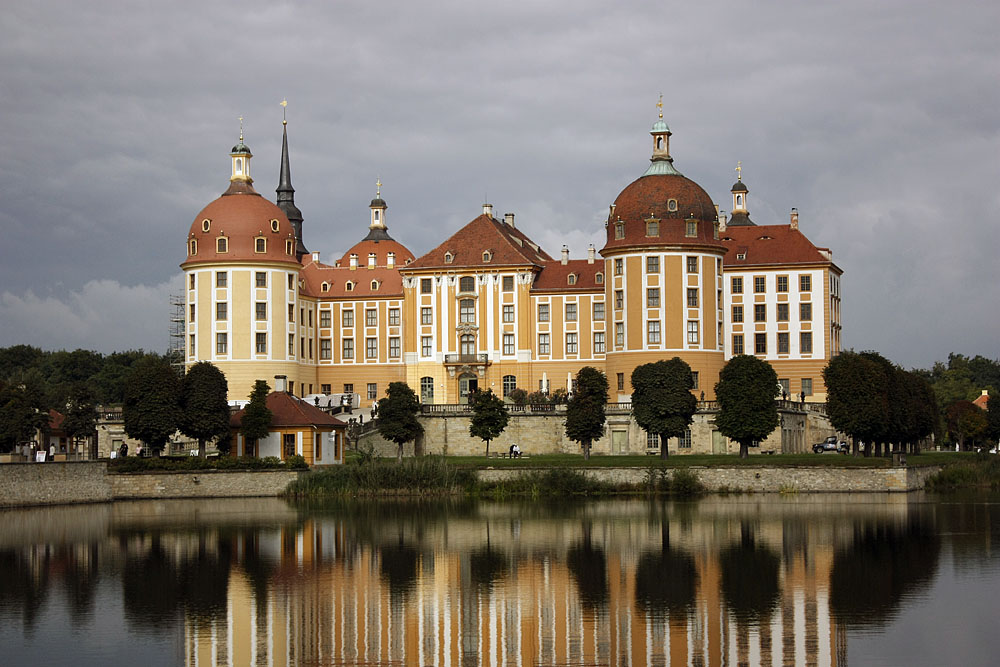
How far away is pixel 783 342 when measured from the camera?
83250 mm

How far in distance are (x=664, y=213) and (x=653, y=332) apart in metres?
6.61

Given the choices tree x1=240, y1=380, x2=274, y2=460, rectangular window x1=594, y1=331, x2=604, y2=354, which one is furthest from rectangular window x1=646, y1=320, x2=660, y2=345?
tree x1=240, y1=380, x2=274, y2=460

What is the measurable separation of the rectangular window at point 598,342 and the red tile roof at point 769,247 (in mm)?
8573

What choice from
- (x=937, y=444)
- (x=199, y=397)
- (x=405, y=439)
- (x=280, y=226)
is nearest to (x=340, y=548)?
(x=199, y=397)

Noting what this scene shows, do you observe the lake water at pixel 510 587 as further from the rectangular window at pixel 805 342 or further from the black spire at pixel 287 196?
the black spire at pixel 287 196

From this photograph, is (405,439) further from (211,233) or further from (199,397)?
(211,233)

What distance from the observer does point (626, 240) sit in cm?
7919

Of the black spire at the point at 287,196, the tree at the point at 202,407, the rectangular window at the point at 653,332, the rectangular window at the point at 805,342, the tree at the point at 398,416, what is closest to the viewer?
the tree at the point at 202,407

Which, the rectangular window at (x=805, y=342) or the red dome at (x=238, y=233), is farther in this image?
the red dome at (x=238, y=233)

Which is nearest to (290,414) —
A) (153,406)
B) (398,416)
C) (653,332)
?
(398,416)

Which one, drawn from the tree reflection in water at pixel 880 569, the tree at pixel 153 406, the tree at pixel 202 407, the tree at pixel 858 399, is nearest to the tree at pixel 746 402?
the tree at pixel 858 399

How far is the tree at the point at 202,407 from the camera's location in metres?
62.0

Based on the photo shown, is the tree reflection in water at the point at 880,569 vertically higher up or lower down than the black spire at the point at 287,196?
lower down

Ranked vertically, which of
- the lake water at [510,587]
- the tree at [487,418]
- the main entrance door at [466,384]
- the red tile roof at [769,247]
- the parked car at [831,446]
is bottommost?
the lake water at [510,587]
